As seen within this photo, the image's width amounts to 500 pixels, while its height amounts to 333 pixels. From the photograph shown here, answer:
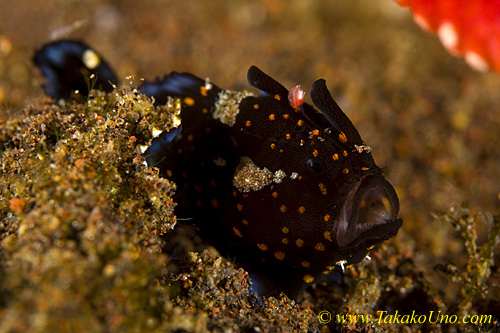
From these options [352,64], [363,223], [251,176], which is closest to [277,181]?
[251,176]

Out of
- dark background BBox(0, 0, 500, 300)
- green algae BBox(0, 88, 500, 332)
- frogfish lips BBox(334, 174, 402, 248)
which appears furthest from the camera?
dark background BBox(0, 0, 500, 300)

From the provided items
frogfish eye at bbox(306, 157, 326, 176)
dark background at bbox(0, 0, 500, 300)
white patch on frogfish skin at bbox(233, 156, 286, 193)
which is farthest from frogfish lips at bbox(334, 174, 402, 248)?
dark background at bbox(0, 0, 500, 300)

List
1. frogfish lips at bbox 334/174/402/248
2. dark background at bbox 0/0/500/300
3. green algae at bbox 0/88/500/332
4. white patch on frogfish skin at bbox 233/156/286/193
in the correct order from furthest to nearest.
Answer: dark background at bbox 0/0/500/300, white patch on frogfish skin at bbox 233/156/286/193, frogfish lips at bbox 334/174/402/248, green algae at bbox 0/88/500/332

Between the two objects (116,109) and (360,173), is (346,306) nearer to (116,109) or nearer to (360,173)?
(360,173)

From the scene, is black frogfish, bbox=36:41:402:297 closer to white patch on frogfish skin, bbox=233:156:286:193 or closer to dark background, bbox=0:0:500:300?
white patch on frogfish skin, bbox=233:156:286:193

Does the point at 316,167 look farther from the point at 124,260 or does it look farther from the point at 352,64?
the point at 352,64

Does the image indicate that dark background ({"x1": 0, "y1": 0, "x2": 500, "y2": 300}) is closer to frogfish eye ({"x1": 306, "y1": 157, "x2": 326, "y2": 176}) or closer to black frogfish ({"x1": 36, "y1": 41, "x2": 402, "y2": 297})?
black frogfish ({"x1": 36, "y1": 41, "x2": 402, "y2": 297})

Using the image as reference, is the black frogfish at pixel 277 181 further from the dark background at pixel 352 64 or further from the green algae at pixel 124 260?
the dark background at pixel 352 64

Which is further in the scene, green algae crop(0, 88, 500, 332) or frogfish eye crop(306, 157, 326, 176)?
frogfish eye crop(306, 157, 326, 176)

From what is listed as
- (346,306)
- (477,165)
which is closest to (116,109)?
(346,306)

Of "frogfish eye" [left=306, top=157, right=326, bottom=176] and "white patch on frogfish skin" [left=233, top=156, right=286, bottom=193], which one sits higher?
"frogfish eye" [left=306, top=157, right=326, bottom=176]
